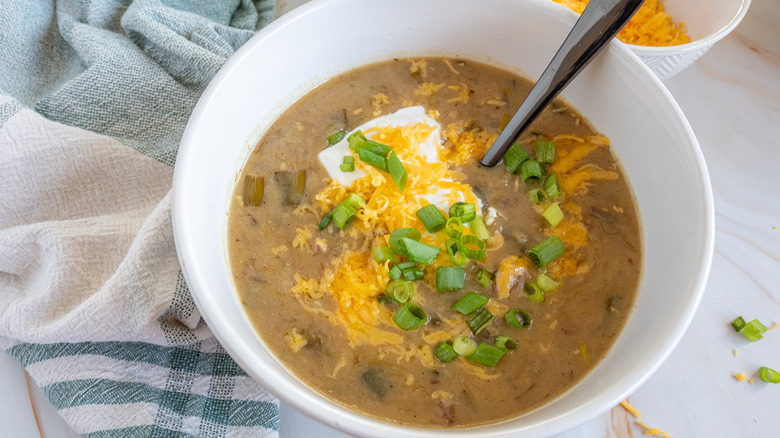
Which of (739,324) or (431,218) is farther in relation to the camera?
(739,324)

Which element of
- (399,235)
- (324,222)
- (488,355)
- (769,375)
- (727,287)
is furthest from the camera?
(727,287)

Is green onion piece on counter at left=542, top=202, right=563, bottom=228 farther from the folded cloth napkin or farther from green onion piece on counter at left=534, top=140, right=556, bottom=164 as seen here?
the folded cloth napkin

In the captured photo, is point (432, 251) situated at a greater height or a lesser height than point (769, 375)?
greater

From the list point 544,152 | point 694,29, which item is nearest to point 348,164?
point 544,152

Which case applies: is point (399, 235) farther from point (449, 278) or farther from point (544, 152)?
point (544, 152)

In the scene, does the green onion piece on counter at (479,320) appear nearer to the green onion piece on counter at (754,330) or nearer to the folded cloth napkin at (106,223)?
the folded cloth napkin at (106,223)

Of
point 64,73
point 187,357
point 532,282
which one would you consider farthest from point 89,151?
point 532,282

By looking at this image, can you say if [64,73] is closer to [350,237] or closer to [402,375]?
[350,237]
